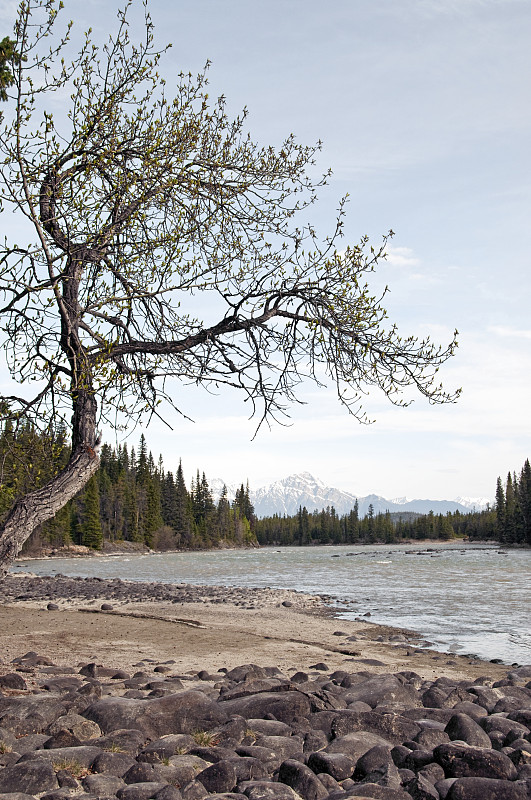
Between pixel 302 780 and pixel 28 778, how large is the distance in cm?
196

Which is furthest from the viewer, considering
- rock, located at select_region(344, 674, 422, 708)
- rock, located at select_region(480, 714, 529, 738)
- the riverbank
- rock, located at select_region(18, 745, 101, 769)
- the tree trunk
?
the riverbank

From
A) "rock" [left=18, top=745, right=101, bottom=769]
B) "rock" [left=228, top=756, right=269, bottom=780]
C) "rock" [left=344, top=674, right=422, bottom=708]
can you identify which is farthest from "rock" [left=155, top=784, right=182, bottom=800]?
"rock" [left=344, top=674, right=422, bottom=708]

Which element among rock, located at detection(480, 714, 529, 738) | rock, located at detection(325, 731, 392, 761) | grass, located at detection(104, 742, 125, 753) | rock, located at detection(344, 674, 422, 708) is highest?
grass, located at detection(104, 742, 125, 753)

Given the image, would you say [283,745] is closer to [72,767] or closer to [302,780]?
[302,780]

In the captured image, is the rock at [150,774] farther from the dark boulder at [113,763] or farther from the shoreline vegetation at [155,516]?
the shoreline vegetation at [155,516]

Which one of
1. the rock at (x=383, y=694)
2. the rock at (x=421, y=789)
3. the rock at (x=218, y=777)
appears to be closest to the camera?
the rock at (x=421, y=789)

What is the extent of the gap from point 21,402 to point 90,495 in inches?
3705

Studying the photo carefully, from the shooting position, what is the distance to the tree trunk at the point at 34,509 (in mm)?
5922

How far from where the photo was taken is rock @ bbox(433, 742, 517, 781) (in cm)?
470

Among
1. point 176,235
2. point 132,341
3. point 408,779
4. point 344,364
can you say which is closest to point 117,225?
point 176,235

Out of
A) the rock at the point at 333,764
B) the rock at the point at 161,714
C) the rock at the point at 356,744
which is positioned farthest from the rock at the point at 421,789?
the rock at the point at 161,714

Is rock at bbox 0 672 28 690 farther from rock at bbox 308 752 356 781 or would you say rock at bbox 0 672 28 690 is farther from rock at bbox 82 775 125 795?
rock at bbox 308 752 356 781

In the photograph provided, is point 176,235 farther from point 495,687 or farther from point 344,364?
point 495,687

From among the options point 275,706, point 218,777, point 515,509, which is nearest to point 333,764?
point 218,777
